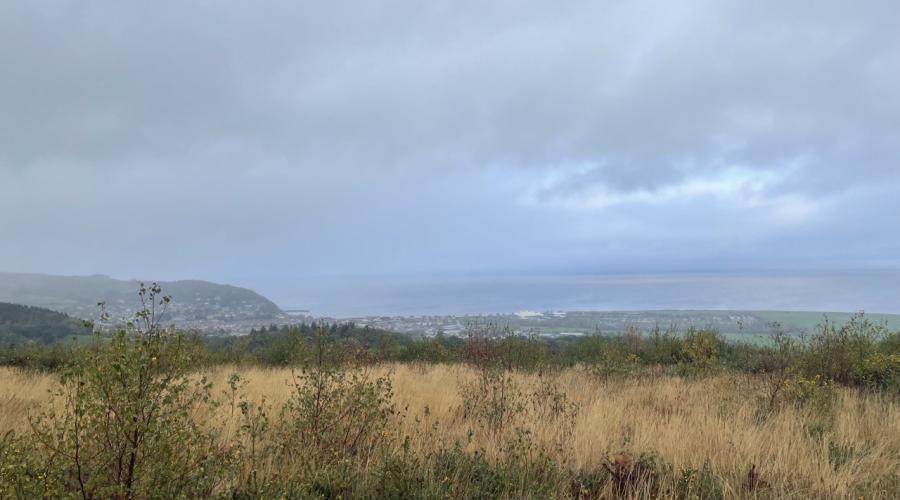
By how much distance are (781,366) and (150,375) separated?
978 cm

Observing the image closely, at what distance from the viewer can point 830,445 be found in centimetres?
477

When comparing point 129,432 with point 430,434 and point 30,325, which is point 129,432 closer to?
point 430,434

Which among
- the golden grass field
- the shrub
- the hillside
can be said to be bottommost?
the hillside

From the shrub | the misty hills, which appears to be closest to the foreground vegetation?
the shrub

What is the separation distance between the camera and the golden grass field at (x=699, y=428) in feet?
13.0

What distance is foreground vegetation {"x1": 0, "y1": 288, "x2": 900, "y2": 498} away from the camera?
2.61 meters

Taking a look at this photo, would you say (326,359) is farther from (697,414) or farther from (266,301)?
(266,301)

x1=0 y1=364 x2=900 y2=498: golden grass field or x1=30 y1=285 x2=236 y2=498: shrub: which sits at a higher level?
x1=30 y1=285 x2=236 y2=498: shrub

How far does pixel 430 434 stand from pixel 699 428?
3032 millimetres

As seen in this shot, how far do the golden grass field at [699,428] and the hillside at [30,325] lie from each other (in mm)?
9308

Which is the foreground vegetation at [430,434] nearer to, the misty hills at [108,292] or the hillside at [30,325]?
the hillside at [30,325]

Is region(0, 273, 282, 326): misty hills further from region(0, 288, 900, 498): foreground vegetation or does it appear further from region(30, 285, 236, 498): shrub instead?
region(30, 285, 236, 498): shrub

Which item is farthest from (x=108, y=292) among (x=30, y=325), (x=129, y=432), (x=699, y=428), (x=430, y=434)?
(x=699, y=428)

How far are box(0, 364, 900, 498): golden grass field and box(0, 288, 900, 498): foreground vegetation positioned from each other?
0.03 m
